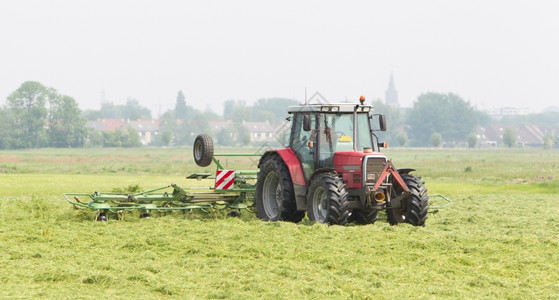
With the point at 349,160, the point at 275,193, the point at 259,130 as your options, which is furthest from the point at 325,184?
the point at 259,130

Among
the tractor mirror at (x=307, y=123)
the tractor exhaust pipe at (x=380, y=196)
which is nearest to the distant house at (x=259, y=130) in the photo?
the tractor mirror at (x=307, y=123)

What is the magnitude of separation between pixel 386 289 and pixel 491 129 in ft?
536

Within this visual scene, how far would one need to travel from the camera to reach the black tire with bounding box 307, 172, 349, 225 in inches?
483

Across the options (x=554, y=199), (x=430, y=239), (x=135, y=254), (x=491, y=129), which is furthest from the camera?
(x=491, y=129)

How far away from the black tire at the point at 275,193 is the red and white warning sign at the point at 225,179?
0.94 m

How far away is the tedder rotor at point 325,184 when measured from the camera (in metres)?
12.7

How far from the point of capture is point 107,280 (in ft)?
26.9

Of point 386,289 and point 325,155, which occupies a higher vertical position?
point 325,155

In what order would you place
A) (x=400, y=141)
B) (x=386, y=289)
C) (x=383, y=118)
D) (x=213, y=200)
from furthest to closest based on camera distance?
(x=400, y=141)
(x=213, y=200)
(x=383, y=118)
(x=386, y=289)

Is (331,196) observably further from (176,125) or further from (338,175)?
(176,125)

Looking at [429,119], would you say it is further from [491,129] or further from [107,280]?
[107,280]

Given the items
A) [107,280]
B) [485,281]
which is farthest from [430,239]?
[107,280]

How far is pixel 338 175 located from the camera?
12.8 metres

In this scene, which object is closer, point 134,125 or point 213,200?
point 213,200
